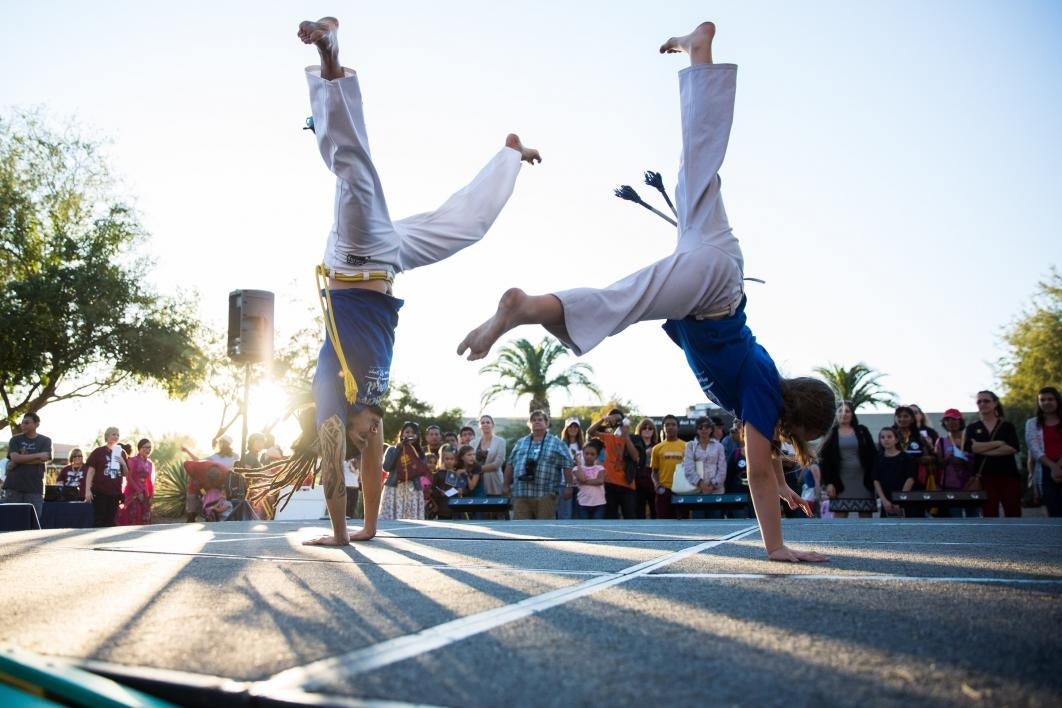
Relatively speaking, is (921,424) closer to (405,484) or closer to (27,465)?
(405,484)

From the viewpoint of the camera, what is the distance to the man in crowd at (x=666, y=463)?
→ 10.4 m

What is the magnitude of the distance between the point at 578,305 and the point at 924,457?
6652mm

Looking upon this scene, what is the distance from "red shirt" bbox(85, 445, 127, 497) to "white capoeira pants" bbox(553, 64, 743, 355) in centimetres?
1030

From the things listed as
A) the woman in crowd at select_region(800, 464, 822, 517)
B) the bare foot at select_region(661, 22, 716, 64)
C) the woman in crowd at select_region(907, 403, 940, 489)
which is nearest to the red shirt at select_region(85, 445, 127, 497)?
the woman in crowd at select_region(800, 464, 822, 517)

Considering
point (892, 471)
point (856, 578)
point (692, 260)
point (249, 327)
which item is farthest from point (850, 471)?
point (249, 327)

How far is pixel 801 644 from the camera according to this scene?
5.84 feet

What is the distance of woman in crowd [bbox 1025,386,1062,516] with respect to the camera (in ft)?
26.0

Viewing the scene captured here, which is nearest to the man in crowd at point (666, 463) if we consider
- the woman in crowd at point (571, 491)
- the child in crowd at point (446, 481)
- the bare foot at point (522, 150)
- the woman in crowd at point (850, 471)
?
the woman in crowd at point (571, 491)

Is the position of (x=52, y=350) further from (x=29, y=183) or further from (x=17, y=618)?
(x=17, y=618)

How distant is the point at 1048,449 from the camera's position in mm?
8000

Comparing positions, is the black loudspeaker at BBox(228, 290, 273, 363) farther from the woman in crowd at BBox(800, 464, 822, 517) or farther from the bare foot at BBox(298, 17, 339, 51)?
the bare foot at BBox(298, 17, 339, 51)

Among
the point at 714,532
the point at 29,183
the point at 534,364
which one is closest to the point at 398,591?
the point at 714,532

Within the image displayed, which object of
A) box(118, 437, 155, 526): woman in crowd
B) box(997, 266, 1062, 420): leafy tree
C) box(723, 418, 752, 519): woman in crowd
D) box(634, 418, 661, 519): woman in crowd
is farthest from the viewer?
box(997, 266, 1062, 420): leafy tree

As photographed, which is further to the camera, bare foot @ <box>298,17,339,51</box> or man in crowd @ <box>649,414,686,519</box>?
man in crowd @ <box>649,414,686,519</box>
